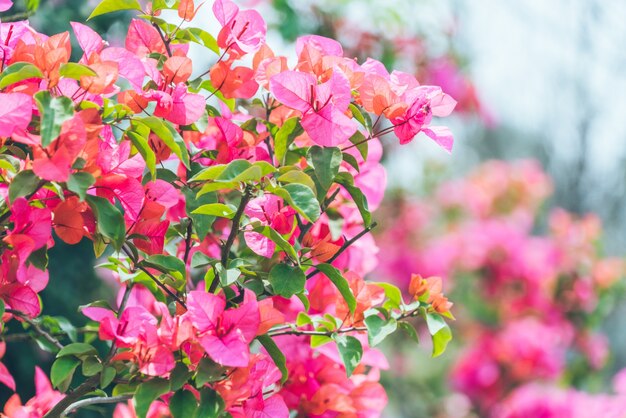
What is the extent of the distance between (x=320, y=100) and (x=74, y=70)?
0.65 feet

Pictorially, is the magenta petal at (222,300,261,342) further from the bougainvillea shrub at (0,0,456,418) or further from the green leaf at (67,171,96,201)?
the green leaf at (67,171,96,201)

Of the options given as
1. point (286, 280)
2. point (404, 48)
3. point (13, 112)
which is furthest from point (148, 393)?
point (404, 48)

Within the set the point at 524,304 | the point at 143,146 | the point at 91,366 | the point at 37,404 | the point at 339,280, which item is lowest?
the point at 524,304

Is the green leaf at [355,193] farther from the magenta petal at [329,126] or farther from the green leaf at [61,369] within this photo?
the green leaf at [61,369]

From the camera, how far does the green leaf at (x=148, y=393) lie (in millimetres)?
654

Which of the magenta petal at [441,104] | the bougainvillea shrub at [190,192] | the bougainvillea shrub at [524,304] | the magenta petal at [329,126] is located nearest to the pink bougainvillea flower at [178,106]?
the bougainvillea shrub at [190,192]

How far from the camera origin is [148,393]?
665 millimetres

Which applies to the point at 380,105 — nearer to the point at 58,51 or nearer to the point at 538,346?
the point at 58,51

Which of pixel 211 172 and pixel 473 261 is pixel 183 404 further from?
pixel 473 261

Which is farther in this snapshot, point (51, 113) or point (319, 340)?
point (319, 340)

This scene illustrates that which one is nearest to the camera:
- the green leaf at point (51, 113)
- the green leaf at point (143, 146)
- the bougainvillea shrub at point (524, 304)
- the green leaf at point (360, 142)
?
the green leaf at point (51, 113)

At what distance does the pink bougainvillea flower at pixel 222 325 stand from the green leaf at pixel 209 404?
0.05 m

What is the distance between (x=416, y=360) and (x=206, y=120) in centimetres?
541

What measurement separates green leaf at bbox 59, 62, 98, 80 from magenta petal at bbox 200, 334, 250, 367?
0.23 meters
